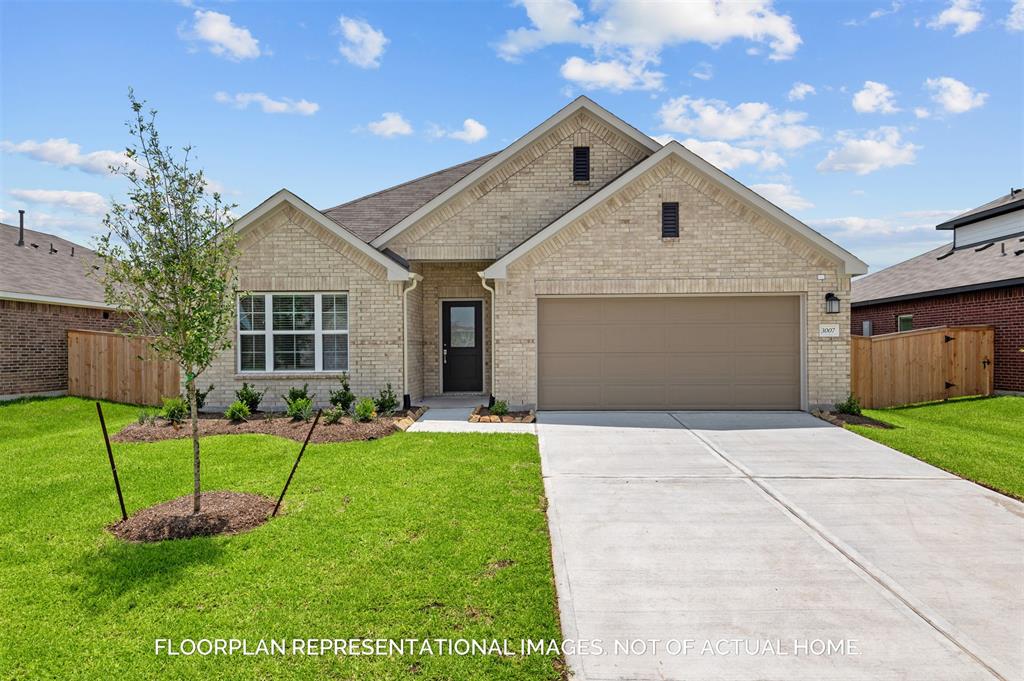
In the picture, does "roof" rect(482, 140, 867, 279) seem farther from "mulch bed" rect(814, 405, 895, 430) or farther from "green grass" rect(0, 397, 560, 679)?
"green grass" rect(0, 397, 560, 679)

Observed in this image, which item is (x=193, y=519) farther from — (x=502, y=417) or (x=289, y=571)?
(x=502, y=417)

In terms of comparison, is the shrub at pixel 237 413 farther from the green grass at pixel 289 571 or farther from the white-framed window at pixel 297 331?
the green grass at pixel 289 571

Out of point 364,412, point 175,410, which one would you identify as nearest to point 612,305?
point 364,412

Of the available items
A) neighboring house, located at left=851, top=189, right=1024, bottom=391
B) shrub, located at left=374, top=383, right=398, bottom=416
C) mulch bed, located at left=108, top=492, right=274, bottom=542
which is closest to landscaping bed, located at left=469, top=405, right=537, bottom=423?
shrub, located at left=374, top=383, right=398, bottom=416

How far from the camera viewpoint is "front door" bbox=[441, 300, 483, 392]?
582 inches

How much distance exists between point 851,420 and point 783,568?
7842 millimetres

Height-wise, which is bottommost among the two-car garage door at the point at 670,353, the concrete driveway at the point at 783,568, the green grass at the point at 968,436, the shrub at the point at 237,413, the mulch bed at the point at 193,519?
the concrete driveway at the point at 783,568

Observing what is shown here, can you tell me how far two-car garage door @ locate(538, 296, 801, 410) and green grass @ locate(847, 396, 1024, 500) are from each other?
228 cm

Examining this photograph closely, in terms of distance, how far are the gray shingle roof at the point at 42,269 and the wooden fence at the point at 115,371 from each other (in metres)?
1.59

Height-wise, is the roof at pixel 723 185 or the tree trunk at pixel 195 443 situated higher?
the roof at pixel 723 185

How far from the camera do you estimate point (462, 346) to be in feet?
48.9

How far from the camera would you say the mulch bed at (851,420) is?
10954mm

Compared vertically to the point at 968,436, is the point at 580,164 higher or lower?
higher

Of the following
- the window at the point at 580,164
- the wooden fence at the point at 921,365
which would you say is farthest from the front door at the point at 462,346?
the wooden fence at the point at 921,365
